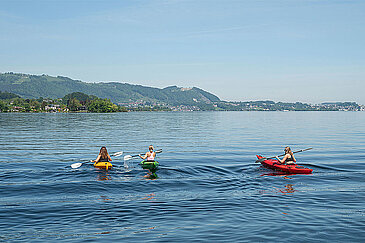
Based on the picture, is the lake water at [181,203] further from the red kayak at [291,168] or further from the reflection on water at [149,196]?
the red kayak at [291,168]

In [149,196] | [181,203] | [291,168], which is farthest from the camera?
[291,168]

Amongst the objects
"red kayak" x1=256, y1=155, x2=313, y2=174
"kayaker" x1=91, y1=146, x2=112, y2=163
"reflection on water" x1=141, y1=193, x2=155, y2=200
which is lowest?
"reflection on water" x1=141, y1=193, x2=155, y2=200

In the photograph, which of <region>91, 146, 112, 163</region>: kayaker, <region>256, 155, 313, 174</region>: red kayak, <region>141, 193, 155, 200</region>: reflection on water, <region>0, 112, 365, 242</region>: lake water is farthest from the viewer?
<region>91, 146, 112, 163</region>: kayaker

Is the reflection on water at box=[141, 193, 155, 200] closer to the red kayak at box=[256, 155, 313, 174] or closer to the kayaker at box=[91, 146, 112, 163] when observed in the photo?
the kayaker at box=[91, 146, 112, 163]

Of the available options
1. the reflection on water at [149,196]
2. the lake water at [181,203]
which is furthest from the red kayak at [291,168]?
the reflection on water at [149,196]

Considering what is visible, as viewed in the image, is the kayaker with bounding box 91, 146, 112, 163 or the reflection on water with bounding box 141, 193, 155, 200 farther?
the kayaker with bounding box 91, 146, 112, 163

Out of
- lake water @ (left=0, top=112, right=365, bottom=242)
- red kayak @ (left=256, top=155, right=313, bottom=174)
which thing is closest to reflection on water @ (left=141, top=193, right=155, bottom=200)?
lake water @ (left=0, top=112, right=365, bottom=242)

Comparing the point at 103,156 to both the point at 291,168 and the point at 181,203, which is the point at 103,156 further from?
the point at 291,168

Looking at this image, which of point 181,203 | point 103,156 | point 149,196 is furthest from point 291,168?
point 103,156

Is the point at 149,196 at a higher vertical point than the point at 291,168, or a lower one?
lower

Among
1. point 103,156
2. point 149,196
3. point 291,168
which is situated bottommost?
point 149,196

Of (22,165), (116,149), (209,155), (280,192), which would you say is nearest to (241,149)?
(209,155)

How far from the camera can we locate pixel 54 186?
2041cm

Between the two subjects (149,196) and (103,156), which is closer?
(149,196)
